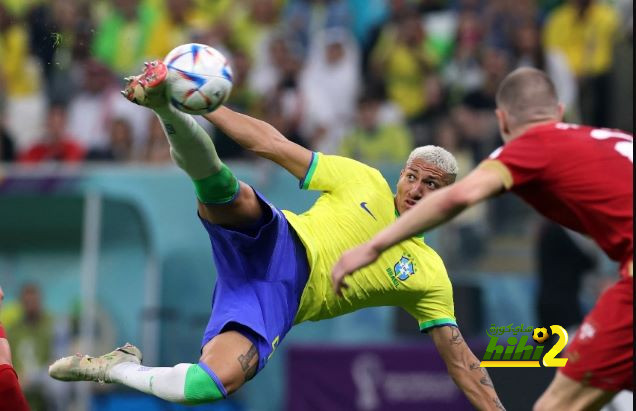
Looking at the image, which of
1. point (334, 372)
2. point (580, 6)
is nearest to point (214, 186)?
point (334, 372)

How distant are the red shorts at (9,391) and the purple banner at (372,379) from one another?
5.48 m

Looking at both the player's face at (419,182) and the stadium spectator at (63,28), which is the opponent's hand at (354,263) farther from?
the stadium spectator at (63,28)

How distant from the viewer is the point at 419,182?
757 cm

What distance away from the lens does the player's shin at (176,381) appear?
6863mm

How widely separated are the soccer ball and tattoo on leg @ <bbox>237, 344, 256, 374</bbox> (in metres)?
1.48

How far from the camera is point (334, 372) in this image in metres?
12.3

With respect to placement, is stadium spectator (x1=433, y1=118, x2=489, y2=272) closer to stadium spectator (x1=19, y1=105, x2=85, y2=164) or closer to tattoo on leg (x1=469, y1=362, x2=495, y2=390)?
stadium spectator (x1=19, y1=105, x2=85, y2=164)

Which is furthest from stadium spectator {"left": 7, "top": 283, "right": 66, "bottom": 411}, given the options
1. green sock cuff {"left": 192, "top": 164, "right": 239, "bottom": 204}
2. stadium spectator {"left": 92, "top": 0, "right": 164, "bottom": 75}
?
green sock cuff {"left": 192, "top": 164, "right": 239, "bottom": 204}

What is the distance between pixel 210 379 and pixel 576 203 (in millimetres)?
2348

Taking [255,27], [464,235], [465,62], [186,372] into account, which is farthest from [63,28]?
[186,372]

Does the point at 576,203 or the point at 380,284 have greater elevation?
the point at 576,203

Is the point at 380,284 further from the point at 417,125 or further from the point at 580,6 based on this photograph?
the point at 580,6

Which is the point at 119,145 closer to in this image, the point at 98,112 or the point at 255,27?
the point at 98,112

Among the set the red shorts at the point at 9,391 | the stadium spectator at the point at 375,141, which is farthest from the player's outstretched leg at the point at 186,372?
the stadium spectator at the point at 375,141
